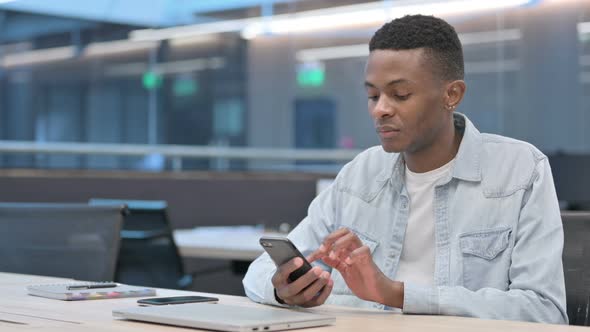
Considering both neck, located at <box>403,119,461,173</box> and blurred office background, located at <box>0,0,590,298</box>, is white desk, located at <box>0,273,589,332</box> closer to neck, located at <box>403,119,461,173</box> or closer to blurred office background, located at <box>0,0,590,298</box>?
neck, located at <box>403,119,461,173</box>

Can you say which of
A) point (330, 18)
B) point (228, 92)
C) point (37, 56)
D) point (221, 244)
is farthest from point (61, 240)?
point (330, 18)

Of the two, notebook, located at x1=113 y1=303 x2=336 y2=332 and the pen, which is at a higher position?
notebook, located at x1=113 y1=303 x2=336 y2=332

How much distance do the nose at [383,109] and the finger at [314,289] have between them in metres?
0.39

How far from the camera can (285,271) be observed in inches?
73.6

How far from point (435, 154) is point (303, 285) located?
52 centimetres

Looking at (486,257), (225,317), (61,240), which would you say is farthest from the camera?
(61,240)

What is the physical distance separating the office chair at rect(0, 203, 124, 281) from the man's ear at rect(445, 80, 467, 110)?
1103mm

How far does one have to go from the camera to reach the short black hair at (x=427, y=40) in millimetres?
2082

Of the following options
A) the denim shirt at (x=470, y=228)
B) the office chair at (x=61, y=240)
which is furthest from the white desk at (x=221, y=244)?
the denim shirt at (x=470, y=228)

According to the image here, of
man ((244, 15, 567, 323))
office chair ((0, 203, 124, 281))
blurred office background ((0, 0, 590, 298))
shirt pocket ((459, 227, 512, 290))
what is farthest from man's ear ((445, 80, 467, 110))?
blurred office background ((0, 0, 590, 298))

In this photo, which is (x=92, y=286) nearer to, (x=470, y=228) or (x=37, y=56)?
(x=470, y=228)

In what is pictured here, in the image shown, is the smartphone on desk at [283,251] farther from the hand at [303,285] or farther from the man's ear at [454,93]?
the man's ear at [454,93]

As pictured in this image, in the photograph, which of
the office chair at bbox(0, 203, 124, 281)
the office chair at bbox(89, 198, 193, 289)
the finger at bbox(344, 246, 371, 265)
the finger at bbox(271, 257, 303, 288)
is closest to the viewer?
the finger at bbox(344, 246, 371, 265)

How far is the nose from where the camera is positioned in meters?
2.02
